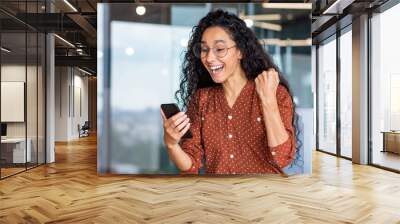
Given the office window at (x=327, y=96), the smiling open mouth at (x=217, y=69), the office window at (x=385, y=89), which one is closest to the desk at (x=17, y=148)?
the smiling open mouth at (x=217, y=69)

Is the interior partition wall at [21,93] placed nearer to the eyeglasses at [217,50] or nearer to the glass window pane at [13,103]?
the glass window pane at [13,103]

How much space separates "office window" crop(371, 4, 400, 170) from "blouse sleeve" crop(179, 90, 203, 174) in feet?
13.1

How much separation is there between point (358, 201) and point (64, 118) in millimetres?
13257

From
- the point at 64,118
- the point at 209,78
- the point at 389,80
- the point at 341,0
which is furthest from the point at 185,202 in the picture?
the point at 64,118

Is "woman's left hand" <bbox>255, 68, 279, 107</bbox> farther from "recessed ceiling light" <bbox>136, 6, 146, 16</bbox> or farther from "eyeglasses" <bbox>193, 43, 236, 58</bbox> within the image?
"recessed ceiling light" <bbox>136, 6, 146, 16</bbox>

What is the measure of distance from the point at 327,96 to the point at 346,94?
4.82 feet

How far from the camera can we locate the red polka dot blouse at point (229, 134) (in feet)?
17.0

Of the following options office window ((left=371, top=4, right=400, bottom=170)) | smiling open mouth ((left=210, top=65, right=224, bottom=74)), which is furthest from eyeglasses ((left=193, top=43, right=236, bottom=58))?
office window ((left=371, top=4, right=400, bottom=170))

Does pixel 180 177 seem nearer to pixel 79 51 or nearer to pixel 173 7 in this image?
pixel 173 7

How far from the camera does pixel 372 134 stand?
8.35m

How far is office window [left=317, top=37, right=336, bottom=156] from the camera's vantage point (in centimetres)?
1042

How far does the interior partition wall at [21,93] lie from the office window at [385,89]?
6.49 metres

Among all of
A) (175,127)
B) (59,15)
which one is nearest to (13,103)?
(59,15)

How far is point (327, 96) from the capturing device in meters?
11.0
